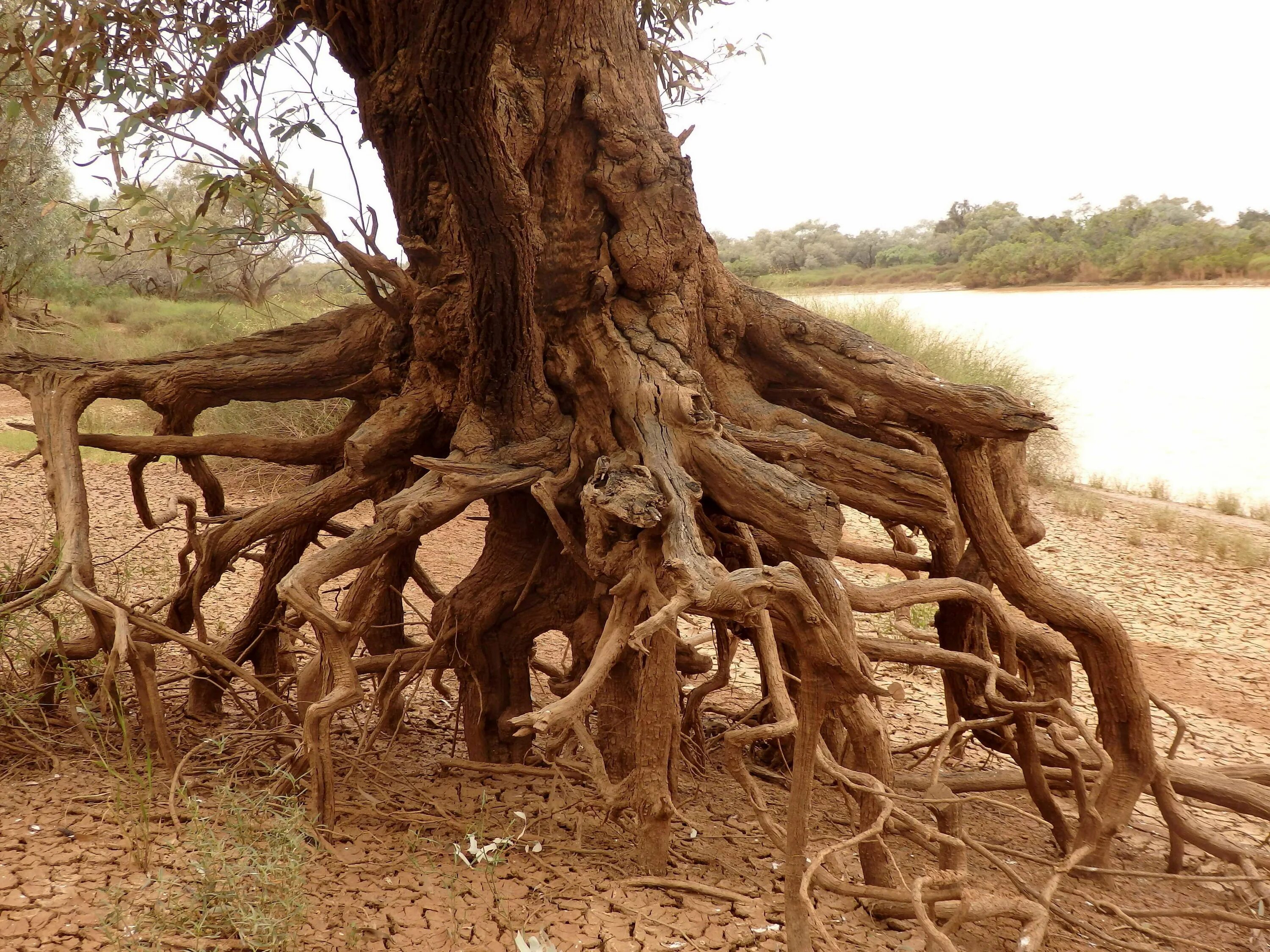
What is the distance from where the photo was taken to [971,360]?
35.6 ft

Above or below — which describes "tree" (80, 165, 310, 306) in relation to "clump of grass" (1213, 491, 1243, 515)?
above

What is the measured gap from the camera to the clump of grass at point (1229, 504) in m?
9.63

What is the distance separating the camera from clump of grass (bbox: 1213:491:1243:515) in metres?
9.63

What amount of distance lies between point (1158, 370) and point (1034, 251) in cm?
472

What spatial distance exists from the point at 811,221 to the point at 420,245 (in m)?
24.9

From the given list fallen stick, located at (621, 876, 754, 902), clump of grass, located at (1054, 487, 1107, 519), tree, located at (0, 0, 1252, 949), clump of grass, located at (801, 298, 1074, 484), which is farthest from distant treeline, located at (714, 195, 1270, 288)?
fallen stick, located at (621, 876, 754, 902)

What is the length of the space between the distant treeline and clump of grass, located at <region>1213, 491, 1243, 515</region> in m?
5.15

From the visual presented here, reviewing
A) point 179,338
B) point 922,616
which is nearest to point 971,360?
point 922,616

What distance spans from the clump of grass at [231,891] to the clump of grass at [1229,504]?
991 centimetres

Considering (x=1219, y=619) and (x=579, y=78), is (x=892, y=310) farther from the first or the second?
(x=579, y=78)

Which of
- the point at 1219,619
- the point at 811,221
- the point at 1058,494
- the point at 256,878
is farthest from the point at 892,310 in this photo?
the point at 811,221

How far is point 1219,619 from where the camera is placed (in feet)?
20.0

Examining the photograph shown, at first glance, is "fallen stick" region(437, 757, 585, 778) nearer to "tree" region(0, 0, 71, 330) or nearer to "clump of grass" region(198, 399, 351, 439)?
"clump of grass" region(198, 399, 351, 439)

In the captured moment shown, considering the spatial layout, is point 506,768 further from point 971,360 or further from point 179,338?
point 179,338
